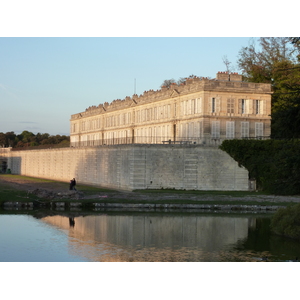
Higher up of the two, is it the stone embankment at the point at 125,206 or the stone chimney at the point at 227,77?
the stone chimney at the point at 227,77

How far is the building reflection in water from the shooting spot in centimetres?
2266

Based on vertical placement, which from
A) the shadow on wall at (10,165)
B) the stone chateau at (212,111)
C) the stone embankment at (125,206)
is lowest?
the stone embankment at (125,206)

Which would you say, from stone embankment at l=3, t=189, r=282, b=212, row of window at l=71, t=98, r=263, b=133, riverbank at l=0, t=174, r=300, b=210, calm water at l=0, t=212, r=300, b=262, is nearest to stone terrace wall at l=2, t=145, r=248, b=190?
riverbank at l=0, t=174, r=300, b=210

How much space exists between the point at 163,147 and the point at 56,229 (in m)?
20.3

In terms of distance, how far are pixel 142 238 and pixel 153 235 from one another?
0.94 meters

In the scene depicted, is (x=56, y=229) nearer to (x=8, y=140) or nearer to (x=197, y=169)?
(x=197, y=169)

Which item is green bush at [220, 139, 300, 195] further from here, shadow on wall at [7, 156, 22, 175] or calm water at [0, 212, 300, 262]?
shadow on wall at [7, 156, 22, 175]

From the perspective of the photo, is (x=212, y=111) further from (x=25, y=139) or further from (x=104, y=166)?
(x=25, y=139)

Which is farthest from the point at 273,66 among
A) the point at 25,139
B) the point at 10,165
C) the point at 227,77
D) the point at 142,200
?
the point at 25,139

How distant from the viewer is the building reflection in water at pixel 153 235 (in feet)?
74.3

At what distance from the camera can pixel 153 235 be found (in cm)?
2745

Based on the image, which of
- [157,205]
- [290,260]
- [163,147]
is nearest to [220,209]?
[157,205]

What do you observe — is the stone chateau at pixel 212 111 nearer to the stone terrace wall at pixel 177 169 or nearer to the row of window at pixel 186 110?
the row of window at pixel 186 110

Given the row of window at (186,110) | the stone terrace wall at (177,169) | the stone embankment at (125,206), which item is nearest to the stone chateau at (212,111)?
the row of window at (186,110)
